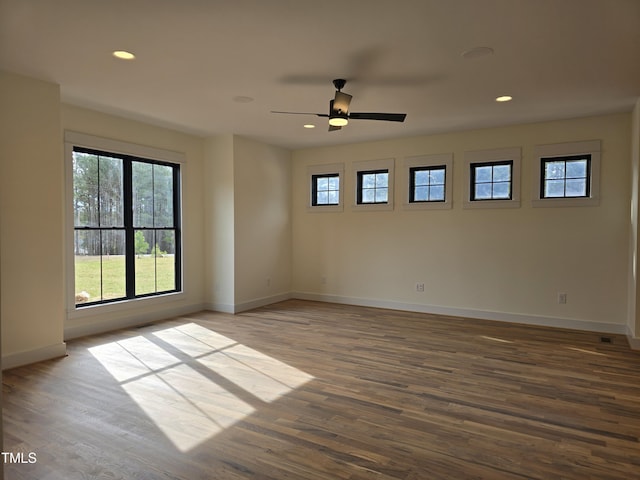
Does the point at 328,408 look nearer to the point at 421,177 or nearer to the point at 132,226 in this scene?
the point at 132,226

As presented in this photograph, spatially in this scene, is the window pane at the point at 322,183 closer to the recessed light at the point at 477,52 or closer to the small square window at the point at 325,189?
the small square window at the point at 325,189

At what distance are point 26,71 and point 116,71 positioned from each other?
2.69 feet

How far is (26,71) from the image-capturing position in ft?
12.4

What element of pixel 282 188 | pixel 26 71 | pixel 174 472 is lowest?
pixel 174 472

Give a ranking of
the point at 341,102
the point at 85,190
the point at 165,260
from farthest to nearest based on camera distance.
A: the point at 165,260 → the point at 85,190 → the point at 341,102

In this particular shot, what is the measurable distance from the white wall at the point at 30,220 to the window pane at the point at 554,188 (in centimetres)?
587

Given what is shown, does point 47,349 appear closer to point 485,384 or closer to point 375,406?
point 375,406

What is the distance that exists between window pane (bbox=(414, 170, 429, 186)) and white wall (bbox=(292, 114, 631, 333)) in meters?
0.25

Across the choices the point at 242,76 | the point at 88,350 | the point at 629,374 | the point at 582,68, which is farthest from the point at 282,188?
the point at 629,374

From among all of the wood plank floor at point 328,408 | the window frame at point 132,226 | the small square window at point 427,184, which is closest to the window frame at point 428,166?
the small square window at point 427,184

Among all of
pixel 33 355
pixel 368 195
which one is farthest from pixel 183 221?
pixel 368 195

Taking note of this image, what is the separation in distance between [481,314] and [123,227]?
507 centimetres

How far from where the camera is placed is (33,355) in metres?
3.99

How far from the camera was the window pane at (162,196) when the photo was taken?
19.3 ft
